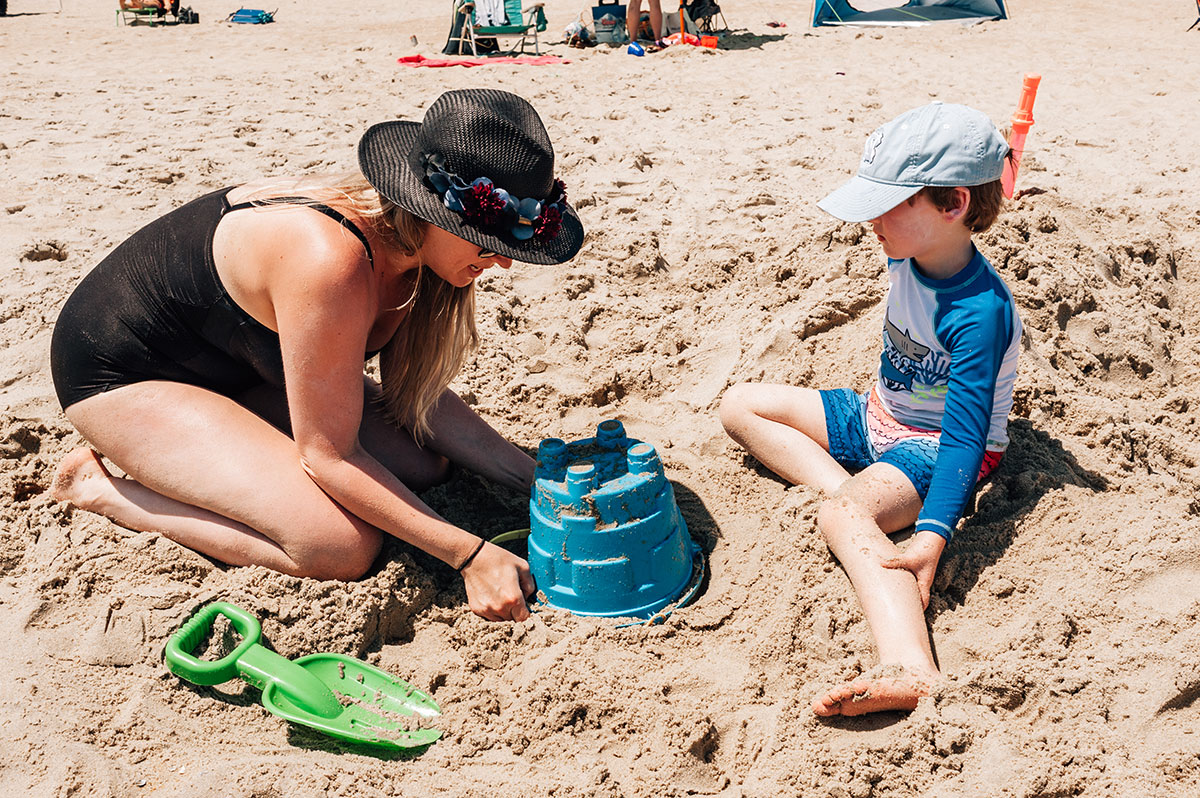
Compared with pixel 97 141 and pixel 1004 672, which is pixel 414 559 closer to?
pixel 1004 672

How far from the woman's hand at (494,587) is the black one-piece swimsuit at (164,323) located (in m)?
0.68

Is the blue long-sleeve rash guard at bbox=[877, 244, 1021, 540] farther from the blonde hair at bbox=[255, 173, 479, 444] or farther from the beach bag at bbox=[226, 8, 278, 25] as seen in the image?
the beach bag at bbox=[226, 8, 278, 25]

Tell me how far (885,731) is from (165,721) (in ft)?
4.51

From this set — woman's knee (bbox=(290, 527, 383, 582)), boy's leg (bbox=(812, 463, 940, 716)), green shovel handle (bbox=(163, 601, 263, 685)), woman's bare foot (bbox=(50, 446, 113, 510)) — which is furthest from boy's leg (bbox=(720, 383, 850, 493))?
woman's bare foot (bbox=(50, 446, 113, 510))

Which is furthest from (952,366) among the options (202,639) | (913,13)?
(913,13)

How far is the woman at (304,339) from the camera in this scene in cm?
197

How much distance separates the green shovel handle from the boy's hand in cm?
134

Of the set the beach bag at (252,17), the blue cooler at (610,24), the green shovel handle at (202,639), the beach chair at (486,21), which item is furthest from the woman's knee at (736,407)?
the beach bag at (252,17)

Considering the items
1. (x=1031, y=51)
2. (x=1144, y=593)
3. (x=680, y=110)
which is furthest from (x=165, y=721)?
(x=1031, y=51)

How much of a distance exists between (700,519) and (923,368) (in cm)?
69

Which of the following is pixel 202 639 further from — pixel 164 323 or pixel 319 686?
pixel 164 323

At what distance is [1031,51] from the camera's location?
24.6ft

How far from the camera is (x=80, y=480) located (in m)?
2.37

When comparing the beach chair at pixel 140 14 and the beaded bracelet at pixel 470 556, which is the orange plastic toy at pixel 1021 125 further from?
the beach chair at pixel 140 14
